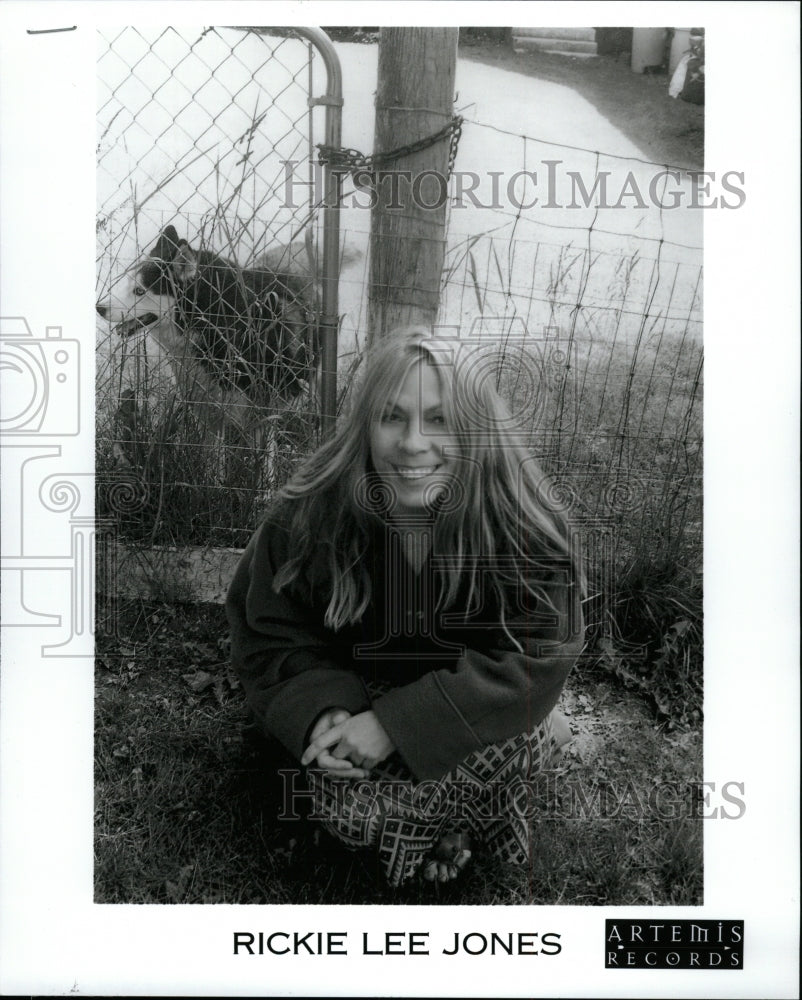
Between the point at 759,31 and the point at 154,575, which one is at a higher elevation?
the point at 759,31

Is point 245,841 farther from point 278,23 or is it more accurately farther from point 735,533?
point 278,23

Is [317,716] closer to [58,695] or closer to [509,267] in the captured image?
[58,695]

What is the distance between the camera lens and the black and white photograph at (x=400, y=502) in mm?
1892

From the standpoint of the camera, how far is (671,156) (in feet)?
6.27

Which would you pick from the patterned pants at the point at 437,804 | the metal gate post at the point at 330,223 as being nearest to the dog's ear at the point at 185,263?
the metal gate post at the point at 330,223

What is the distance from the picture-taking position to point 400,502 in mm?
1887

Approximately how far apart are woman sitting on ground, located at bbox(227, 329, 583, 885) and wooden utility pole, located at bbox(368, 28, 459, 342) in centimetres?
8

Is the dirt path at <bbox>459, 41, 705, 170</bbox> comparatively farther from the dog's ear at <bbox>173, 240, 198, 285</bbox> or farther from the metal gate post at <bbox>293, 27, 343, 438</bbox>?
the dog's ear at <bbox>173, 240, 198, 285</bbox>

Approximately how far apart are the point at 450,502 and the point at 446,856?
0.67 metres

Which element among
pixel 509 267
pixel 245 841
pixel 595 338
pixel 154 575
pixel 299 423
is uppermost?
pixel 509 267

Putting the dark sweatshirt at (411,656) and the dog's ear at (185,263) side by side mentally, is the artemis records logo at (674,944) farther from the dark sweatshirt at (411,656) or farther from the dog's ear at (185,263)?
the dog's ear at (185,263)

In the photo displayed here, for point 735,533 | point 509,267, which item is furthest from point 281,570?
point 735,533

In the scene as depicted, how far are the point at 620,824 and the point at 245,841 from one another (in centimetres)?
71

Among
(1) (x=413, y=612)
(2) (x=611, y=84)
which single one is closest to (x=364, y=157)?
(2) (x=611, y=84)
